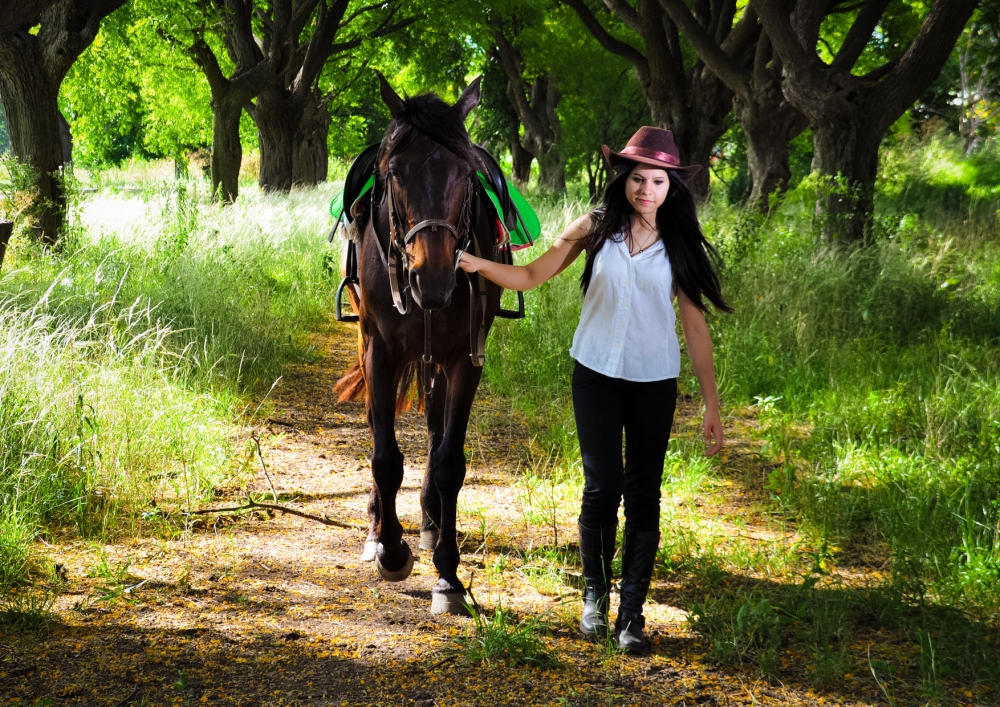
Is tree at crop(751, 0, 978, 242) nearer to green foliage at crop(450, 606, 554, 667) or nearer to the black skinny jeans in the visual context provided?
the black skinny jeans

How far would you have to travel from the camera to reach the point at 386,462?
4.20 metres

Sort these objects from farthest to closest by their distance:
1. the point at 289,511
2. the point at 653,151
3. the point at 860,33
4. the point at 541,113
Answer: the point at 541,113, the point at 860,33, the point at 289,511, the point at 653,151

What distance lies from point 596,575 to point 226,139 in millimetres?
14426

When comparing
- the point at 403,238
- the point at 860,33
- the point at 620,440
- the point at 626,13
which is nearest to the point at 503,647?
the point at 620,440

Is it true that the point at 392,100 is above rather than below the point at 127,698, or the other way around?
above

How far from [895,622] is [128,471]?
3910 millimetres

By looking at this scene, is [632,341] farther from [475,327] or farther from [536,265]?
[475,327]

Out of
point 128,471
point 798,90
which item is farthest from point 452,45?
point 128,471

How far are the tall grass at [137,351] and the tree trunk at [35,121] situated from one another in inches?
19.2

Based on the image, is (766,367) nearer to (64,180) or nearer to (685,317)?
(685,317)

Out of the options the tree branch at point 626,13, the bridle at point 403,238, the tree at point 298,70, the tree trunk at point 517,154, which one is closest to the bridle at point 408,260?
the bridle at point 403,238

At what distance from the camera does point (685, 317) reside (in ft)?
12.2

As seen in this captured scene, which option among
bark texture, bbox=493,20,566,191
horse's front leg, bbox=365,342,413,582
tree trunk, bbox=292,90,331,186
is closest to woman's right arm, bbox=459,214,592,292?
horse's front leg, bbox=365,342,413,582

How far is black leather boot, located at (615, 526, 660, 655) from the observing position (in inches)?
139
